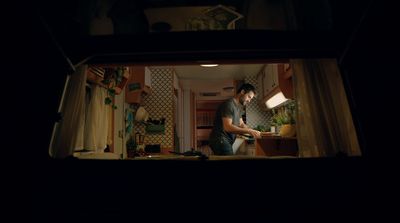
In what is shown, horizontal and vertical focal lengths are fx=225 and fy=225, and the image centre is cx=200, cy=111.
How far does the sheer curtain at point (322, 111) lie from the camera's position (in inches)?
46.0

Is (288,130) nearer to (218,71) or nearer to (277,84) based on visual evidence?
(277,84)

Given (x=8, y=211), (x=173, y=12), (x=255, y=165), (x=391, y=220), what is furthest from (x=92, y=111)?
(x=391, y=220)

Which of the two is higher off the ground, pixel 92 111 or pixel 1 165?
pixel 92 111

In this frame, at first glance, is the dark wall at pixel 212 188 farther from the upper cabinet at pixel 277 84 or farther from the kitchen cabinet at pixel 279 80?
the kitchen cabinet at pixel 279 80

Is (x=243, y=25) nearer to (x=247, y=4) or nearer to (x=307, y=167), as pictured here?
(x=247, y=4)

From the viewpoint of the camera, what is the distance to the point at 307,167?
0.91 meters

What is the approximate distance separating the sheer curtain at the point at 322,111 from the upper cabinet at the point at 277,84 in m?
1.12

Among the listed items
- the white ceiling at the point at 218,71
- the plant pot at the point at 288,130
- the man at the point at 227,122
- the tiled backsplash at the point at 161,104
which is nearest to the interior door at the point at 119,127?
the tiled backsplash at the point at 161,104

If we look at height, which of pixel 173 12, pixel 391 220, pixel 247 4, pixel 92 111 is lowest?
pixel 391 220

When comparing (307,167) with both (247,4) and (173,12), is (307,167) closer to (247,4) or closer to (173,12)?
(247,4)

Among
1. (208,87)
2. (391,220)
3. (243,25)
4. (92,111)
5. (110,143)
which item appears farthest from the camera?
(208,87)

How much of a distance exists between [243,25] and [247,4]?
0.17 m

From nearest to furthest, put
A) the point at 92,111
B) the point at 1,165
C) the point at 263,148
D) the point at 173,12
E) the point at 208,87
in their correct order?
the point at 1,165 < the point at 173,12 < the point at 92,111 < the point at 263,148 < the point at 208,87

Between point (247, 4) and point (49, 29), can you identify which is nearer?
point (49, 29)
